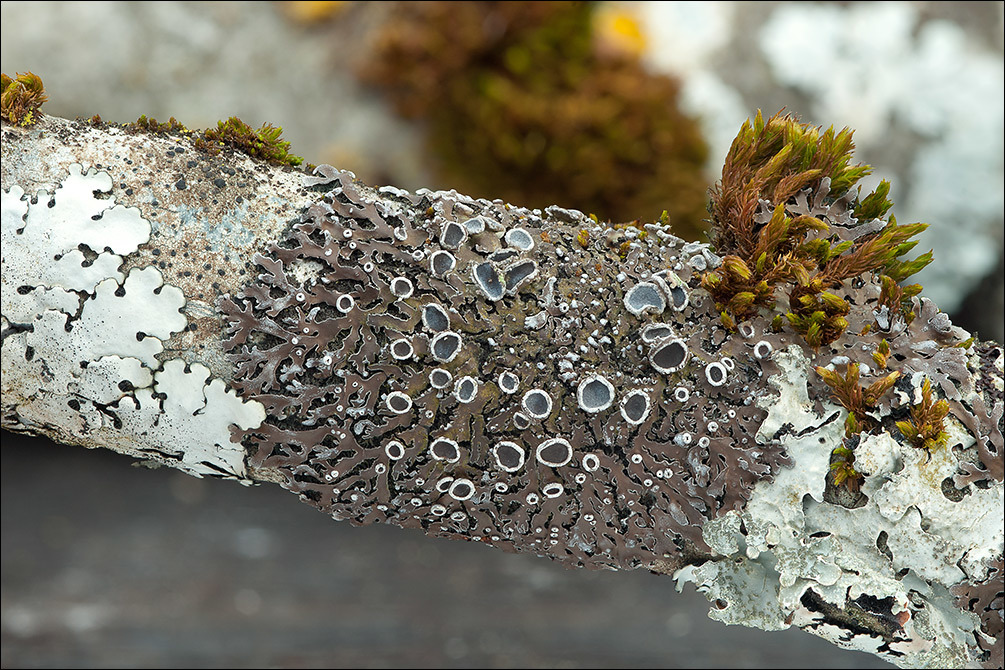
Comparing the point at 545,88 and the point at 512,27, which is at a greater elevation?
the point at 512,27

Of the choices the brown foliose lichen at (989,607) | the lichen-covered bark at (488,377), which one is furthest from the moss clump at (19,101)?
the brown foliose lichen at (989,607)

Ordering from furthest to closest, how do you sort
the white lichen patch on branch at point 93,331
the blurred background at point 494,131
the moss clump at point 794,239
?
the blurred background at point 494,131, the moss clump at point 794,239, the white lichen patch on branch at point 93,331

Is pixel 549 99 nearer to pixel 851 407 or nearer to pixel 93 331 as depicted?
pixel 851 407

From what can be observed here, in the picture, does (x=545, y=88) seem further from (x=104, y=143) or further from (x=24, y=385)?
(x=24, y=385)

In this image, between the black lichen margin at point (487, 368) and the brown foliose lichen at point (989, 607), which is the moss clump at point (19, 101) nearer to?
the black lichen margin at point (487, 368)

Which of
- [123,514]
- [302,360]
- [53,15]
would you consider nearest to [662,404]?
[302,360]

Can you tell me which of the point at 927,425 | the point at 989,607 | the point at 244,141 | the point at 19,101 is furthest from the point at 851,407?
the point at 19,101

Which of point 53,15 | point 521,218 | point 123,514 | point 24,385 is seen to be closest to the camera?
point 24,385
